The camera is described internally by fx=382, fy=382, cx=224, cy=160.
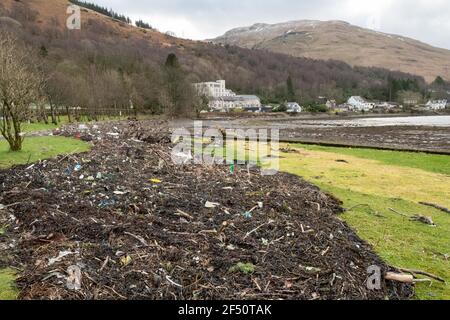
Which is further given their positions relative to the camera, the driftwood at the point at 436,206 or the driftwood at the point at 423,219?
the driftwood at the point at 436,206

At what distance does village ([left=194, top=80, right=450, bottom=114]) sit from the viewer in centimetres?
13350

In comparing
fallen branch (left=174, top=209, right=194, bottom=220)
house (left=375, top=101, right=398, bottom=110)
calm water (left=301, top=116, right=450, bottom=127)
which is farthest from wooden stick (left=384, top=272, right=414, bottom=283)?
house (left=375, top=101, right=398, bottom=110)

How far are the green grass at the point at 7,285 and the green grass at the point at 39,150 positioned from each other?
7.98m

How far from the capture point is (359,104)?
6348 inches

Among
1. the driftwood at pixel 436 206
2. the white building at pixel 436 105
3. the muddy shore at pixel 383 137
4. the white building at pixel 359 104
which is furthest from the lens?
the white building at pixel 359 104

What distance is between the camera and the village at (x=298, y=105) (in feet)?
438

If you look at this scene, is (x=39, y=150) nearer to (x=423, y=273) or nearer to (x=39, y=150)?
(x=39, y=150)

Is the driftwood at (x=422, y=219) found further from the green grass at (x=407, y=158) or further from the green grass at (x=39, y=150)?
the green grass at (x=407, y=158)

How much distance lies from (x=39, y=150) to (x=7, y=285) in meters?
11.3

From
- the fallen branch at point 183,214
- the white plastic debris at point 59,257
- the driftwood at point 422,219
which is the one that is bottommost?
the driftwood at point 422,219

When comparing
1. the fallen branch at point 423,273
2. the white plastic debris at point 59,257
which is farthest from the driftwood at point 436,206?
the white plastic debris at point 59,257

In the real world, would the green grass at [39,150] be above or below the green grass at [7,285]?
above
